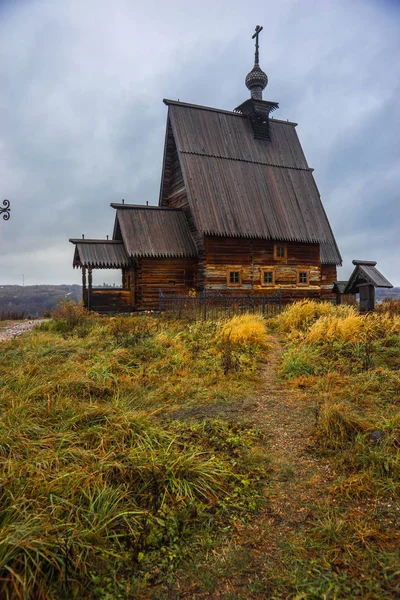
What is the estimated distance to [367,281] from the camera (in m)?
12.3

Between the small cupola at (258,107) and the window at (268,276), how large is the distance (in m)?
8.97

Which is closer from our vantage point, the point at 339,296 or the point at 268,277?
the point at 268,277

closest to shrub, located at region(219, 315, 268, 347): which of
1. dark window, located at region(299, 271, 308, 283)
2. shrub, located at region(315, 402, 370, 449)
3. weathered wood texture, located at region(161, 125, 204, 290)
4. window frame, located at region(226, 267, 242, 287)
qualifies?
shrub, located at region(315, 402, 370, 449)

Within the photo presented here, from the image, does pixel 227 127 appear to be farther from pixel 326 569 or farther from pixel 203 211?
pixel 326 569

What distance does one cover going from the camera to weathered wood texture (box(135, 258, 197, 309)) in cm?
1972

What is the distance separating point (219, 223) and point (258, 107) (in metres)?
9.81

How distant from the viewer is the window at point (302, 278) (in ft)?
74.9

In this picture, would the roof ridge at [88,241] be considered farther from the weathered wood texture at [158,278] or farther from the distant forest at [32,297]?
the distant forest at [32,297]

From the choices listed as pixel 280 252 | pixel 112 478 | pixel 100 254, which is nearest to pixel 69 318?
pixel 100 254

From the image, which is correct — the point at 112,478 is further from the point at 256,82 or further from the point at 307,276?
the point at 256,82

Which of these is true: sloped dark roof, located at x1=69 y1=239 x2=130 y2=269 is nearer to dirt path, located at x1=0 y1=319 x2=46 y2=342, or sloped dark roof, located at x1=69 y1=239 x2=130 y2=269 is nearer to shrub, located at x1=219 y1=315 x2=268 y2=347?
dirt path, located at x1=0 y1=319 x2=46 y2=342

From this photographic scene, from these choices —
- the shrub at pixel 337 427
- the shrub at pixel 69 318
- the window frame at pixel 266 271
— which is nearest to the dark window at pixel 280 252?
the window frame at pixel 266 271

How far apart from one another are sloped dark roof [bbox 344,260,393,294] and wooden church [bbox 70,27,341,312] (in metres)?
8.25

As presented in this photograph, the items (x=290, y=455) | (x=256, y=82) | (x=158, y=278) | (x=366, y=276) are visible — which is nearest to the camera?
(x=290, y=455)
